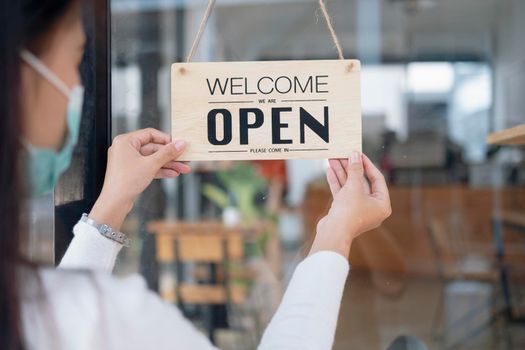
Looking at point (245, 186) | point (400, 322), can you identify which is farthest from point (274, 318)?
point (245, 186)

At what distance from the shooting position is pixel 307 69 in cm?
93

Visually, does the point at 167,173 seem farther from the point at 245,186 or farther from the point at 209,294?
the point at 245,186

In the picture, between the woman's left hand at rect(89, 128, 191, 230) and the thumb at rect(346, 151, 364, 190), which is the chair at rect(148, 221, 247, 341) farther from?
the thumb at rect(346, 151, 364, 190)

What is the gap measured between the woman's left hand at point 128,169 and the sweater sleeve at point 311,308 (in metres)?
0.29

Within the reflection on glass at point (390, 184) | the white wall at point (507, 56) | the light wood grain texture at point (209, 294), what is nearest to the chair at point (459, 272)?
the reflection on glass at point (390, 184)

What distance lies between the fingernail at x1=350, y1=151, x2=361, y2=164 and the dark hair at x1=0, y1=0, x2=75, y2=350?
47 cm

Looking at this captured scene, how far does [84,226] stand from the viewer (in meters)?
0.91

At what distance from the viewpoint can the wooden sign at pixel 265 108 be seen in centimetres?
93

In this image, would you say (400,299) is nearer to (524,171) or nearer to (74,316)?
(524,171)

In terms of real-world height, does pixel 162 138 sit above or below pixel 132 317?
above

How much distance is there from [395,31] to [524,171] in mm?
2568

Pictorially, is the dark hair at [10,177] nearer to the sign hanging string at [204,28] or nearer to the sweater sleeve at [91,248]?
the sweater sleeve at [91,248]

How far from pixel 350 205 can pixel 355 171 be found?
68 mm

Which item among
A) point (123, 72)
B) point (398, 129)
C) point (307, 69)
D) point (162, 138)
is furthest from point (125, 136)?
point (398, 129)
